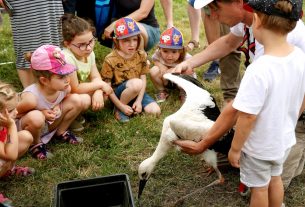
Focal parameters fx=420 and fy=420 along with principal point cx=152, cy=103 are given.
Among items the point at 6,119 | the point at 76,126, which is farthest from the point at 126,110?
the point at 6,119

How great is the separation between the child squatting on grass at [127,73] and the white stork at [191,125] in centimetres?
119

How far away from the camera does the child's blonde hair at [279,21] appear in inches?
84.0

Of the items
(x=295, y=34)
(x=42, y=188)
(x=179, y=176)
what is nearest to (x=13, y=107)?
(x=42, y=188)

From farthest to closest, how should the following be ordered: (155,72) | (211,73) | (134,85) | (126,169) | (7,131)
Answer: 1. (211,73)
2. (155,72)
3. (134,85)
4. (126,169)
5. (7,131)

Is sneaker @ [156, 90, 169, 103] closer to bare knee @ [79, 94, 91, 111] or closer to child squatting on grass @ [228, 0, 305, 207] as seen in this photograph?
bare knee @ [79, 94, 91, 111]

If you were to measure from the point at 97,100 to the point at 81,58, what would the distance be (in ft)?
1.48

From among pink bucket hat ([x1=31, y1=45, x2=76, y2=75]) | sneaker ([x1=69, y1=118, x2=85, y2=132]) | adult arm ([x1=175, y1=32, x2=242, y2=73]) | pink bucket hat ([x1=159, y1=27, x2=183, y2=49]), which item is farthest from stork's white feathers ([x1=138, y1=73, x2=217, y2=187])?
pink bucket hat ([x1=159, y1=27, x2=183, y2=49])

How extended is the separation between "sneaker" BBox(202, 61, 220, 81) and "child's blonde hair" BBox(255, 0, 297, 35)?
2.96 metres

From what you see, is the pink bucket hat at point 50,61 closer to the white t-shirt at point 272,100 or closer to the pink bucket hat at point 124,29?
the pink bucket hat at point 124,29

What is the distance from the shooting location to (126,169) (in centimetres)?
352

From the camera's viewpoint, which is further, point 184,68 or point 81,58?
point 81,58

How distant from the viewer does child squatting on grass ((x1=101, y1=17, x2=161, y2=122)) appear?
14.0ft

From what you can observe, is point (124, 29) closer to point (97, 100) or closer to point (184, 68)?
point (97, 100)

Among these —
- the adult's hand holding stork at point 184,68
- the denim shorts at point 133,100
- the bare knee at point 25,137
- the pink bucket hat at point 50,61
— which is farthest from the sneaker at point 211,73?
the bare knee at point 25,137
